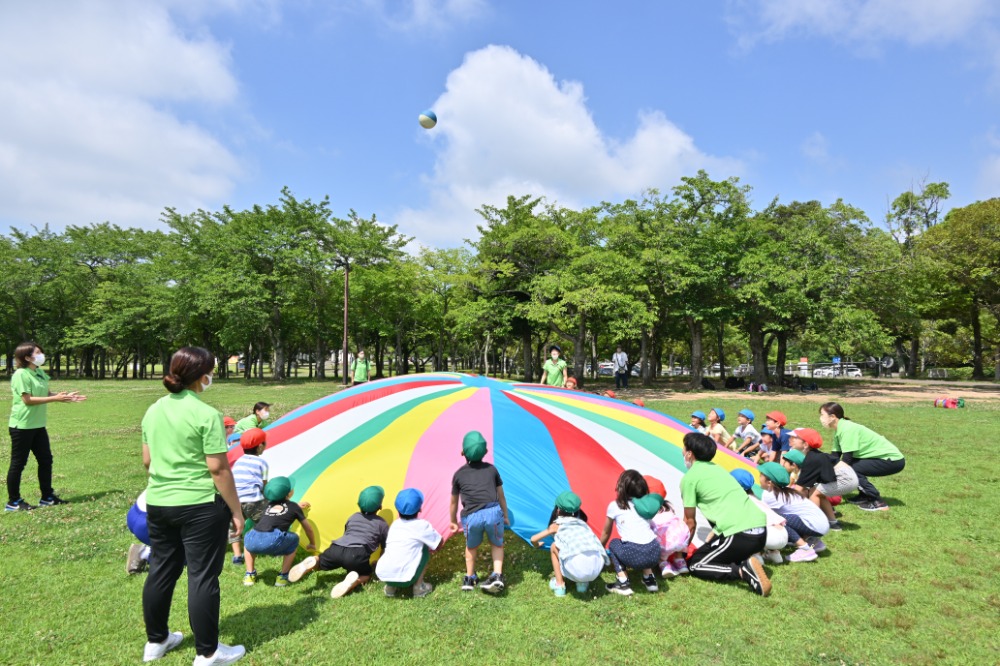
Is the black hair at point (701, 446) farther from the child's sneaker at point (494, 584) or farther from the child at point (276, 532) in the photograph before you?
the child at point (276, 532)

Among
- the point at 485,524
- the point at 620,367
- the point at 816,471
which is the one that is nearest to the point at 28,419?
the point at 485,524

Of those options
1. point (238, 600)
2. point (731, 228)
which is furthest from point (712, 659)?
point (731, 228)

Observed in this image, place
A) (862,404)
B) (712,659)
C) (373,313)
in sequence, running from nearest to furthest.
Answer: (712,659), (862,404), (373,313)

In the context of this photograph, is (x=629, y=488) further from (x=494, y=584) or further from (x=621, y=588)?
(x=494, y=584)

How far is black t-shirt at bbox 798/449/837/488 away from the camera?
17.8 ft

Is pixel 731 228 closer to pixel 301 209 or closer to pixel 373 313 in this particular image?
pixel 373 313

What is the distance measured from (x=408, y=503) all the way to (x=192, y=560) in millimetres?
1509

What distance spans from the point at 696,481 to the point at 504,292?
68.9 ft

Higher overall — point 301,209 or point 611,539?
point 301,209

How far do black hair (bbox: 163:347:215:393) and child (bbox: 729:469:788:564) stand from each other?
4442mm

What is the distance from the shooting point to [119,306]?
33062 mm

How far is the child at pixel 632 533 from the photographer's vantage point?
13.1 ft

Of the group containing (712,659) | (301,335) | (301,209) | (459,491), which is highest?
(301,209)

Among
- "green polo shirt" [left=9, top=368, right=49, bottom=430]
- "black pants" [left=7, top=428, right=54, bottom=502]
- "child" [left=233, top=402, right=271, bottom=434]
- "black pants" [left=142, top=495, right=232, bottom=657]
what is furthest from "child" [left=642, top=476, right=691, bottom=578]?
"black pants" [left=7, top=428, right=54, bottom=502]
